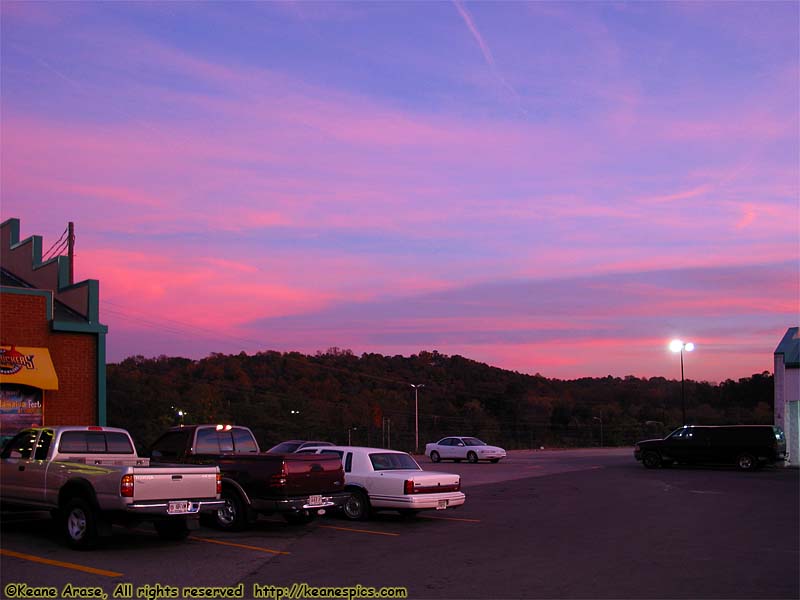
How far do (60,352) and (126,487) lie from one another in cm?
1196

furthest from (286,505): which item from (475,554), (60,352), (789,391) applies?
(789,391)

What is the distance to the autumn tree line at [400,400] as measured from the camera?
63.6m

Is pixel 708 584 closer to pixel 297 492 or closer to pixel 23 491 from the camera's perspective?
pixel 297 492

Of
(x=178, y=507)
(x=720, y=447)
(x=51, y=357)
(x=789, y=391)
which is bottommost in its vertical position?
(x=720, y=447)

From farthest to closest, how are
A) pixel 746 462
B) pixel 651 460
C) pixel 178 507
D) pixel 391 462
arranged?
pixel 651 460 < pixel 746 462 < pixel 391 462 < pixel 178 507

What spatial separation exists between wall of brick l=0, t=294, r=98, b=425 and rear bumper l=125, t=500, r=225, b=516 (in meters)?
11.1

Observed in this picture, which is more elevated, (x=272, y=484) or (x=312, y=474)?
(x=312, y=474)

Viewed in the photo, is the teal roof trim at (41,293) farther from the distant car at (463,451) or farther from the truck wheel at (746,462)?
the truck wheel at (746,462)

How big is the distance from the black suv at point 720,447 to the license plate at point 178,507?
29.6 m

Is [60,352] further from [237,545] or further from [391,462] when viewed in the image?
[237,545]

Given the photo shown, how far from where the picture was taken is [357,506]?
1723 centimetres

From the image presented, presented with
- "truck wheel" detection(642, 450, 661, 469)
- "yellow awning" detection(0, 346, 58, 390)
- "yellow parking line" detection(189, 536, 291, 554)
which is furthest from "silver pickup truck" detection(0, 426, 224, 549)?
"truck wheel" detection(642, 450, 661, 469)

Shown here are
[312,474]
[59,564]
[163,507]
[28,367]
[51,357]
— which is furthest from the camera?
[51,357]

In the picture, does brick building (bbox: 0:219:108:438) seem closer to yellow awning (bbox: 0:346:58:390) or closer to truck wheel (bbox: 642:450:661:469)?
yellow awning (bbox: 0:346:58:390)
